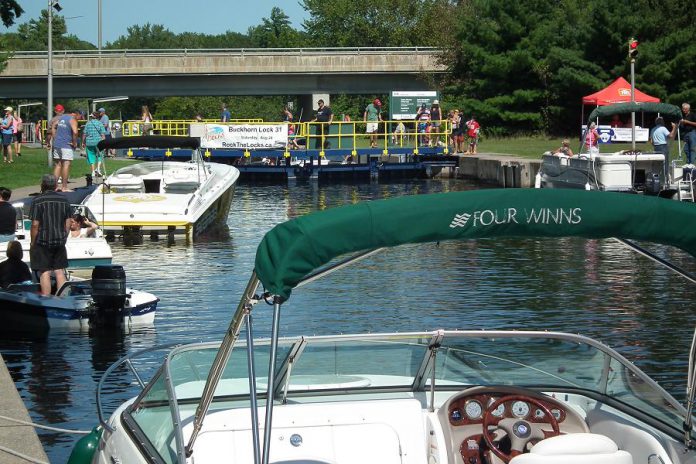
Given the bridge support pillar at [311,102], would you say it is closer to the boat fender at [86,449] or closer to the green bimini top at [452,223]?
the boat fender at [86,449]

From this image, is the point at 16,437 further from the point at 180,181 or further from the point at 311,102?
the point at 311,102

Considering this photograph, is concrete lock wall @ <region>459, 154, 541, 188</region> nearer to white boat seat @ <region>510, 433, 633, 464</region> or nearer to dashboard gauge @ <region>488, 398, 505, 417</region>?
dashboard gauge @ <region>488, 398, 505, 417</region>

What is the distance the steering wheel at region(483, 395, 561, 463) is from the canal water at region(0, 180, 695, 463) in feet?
13.3

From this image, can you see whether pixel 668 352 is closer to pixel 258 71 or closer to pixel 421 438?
pixel 421 438

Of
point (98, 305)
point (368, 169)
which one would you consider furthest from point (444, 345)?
point (368, 169)

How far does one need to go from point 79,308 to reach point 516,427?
819 cm

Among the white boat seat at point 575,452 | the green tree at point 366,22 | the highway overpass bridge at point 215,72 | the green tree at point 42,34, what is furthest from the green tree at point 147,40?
the white boat seat at point 575,452

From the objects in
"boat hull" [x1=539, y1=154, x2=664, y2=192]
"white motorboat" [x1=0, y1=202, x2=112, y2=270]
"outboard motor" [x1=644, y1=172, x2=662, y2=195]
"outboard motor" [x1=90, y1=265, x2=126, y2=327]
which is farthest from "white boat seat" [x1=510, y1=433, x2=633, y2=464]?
Answer: "outboard motor" [x1=644, y1=172, x2=662, y2=195]

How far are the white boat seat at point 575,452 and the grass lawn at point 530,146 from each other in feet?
114

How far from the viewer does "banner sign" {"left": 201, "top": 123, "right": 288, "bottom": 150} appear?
1563 inches

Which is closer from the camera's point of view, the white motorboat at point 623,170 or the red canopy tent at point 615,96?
the white motorboat at point 623,170

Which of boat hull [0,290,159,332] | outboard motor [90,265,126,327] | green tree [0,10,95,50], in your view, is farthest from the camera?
green tree [0,10,95,50]

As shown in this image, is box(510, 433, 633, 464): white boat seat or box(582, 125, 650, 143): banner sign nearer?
box(510, 433, 633, 464): white boat seat

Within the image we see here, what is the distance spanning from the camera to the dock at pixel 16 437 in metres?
7.13
